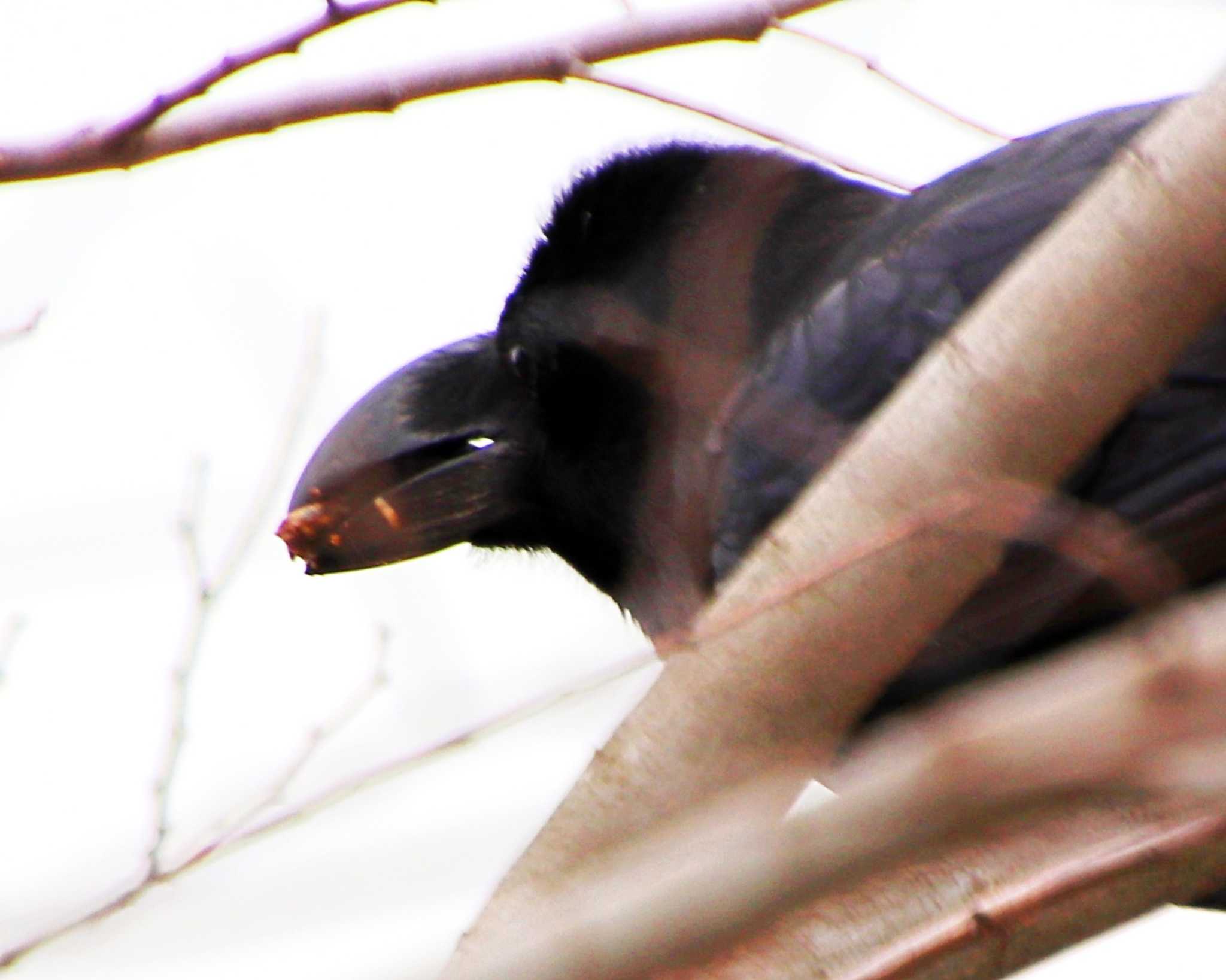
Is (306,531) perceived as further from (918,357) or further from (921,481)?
(921,481)

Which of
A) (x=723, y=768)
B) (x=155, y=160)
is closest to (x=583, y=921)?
(x=723, y=768)

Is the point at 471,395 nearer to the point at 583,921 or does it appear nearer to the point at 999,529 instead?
the point at 999,529

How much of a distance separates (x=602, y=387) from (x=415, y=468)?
0.50 metres

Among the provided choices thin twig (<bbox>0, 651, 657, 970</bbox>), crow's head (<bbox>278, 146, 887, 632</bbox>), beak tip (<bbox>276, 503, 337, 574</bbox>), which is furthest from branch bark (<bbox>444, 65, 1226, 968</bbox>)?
beak tip (<bbox>276, 503, 337, 574</bbox>)

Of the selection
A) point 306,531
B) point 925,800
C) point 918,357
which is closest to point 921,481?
point 925,800

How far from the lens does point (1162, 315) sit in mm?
1559

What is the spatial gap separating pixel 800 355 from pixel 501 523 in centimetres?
108

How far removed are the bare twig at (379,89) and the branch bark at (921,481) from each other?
95 cm

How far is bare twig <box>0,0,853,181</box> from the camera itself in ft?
6.95

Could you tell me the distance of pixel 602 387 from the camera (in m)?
3.67

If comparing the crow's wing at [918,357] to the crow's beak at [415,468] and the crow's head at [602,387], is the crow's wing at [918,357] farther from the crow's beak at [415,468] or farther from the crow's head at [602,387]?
the crow's beak at [415,468]

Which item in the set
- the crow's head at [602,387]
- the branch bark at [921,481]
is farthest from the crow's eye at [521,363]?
the branch bark at [921,481]

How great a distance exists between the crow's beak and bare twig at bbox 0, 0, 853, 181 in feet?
4.71

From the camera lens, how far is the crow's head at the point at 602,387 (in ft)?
11.7
